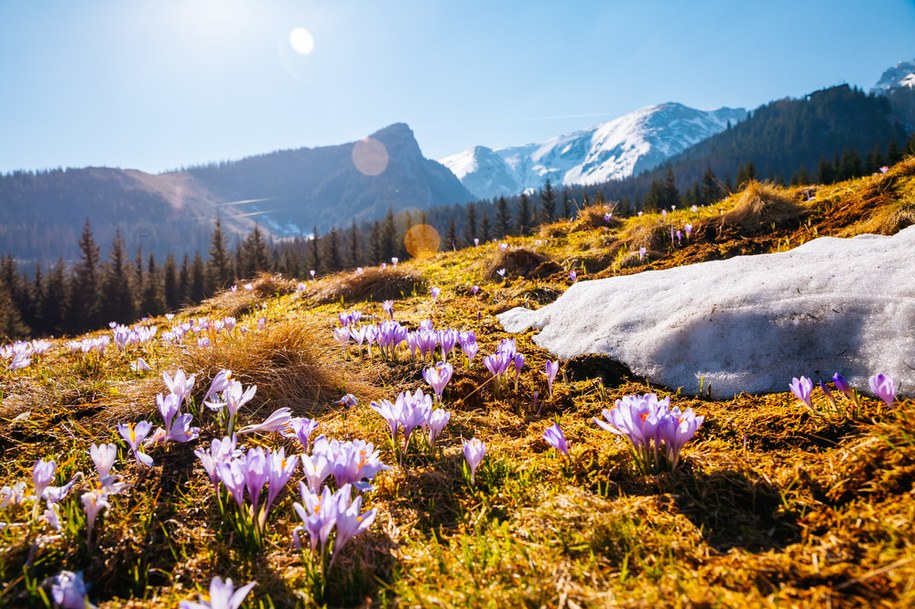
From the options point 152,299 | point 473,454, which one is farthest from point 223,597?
point 152,299

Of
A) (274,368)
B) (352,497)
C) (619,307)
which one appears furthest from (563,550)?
(619,307)

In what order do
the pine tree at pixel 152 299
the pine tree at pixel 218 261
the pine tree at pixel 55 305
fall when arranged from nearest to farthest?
the pine tree at pixel 55 305
the pine tree at pixel 152 299
the pine tree at pixel 218 261

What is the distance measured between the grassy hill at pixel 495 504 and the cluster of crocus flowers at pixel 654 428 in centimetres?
7

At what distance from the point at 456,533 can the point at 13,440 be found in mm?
2303

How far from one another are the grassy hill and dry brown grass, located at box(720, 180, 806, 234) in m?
3.82

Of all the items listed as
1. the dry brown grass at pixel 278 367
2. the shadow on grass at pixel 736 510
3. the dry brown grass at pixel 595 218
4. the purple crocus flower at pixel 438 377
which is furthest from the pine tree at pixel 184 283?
the shadow on grass at pixel 736 510

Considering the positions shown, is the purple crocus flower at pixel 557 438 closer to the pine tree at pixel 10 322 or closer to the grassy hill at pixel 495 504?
the grassy hill at pixel 495 504

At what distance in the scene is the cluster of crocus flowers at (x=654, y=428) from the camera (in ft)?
5.34

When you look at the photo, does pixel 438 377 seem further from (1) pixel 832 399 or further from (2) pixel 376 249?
(2) pixel 376 249

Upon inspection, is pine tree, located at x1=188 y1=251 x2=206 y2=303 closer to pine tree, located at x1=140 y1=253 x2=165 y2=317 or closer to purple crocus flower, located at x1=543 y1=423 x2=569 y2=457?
pine tree, located at x1=140 y1=253 x2=165 y2=317

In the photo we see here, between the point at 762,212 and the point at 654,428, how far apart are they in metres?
5.19

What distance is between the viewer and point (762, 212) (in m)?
5.50

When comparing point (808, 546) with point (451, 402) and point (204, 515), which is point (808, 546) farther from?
point (204, 515)

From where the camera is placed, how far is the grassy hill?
46.3 inches
